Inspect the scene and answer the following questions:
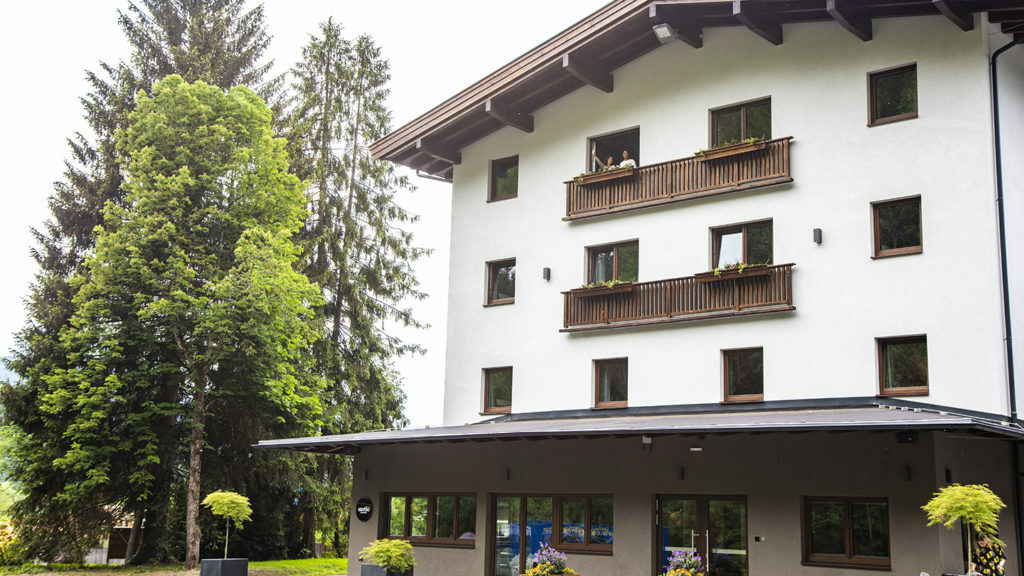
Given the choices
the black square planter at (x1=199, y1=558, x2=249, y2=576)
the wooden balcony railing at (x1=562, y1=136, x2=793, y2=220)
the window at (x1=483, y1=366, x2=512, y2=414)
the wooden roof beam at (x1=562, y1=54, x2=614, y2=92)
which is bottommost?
the black square planter at (x1=199, y1=558, x2=249, y2=576)

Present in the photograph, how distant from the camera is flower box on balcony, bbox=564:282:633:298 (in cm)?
1842

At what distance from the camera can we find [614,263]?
1933 cm

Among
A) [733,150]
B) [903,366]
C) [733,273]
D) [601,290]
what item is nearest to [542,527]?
[601,290]

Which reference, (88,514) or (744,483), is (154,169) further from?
(744,483)

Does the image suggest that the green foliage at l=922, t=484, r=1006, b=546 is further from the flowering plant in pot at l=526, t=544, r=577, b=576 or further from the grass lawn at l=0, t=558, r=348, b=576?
the grass lawn at l=0, t=558, r=348, b=576

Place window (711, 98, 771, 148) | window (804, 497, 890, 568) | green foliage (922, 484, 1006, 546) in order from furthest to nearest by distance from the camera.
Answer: window (711, 98, 771, 148) → window (804, 497, 890, 568) → green foliage (922, 484, 1006, 546)

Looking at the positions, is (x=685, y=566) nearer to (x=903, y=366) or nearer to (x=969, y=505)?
(x=969, y=505)

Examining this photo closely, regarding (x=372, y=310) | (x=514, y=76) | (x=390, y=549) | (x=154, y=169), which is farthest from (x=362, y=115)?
(x=390, y=549)

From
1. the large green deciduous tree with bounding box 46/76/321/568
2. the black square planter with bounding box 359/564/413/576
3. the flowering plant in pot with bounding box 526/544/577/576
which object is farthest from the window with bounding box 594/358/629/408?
the large green deciduous tree with bounding box 46/76/321/568

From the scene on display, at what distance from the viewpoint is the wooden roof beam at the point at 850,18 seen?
613 inches

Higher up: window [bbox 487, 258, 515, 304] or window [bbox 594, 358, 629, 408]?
window [bbox 487, 258, 515, 304]

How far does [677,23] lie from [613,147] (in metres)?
3.06

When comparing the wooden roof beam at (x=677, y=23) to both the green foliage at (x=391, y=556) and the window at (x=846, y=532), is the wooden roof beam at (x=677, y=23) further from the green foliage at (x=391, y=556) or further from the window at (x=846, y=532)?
the green foliage at (x=391, y=556)

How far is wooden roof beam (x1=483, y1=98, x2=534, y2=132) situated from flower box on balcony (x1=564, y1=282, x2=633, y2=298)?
167 inches
